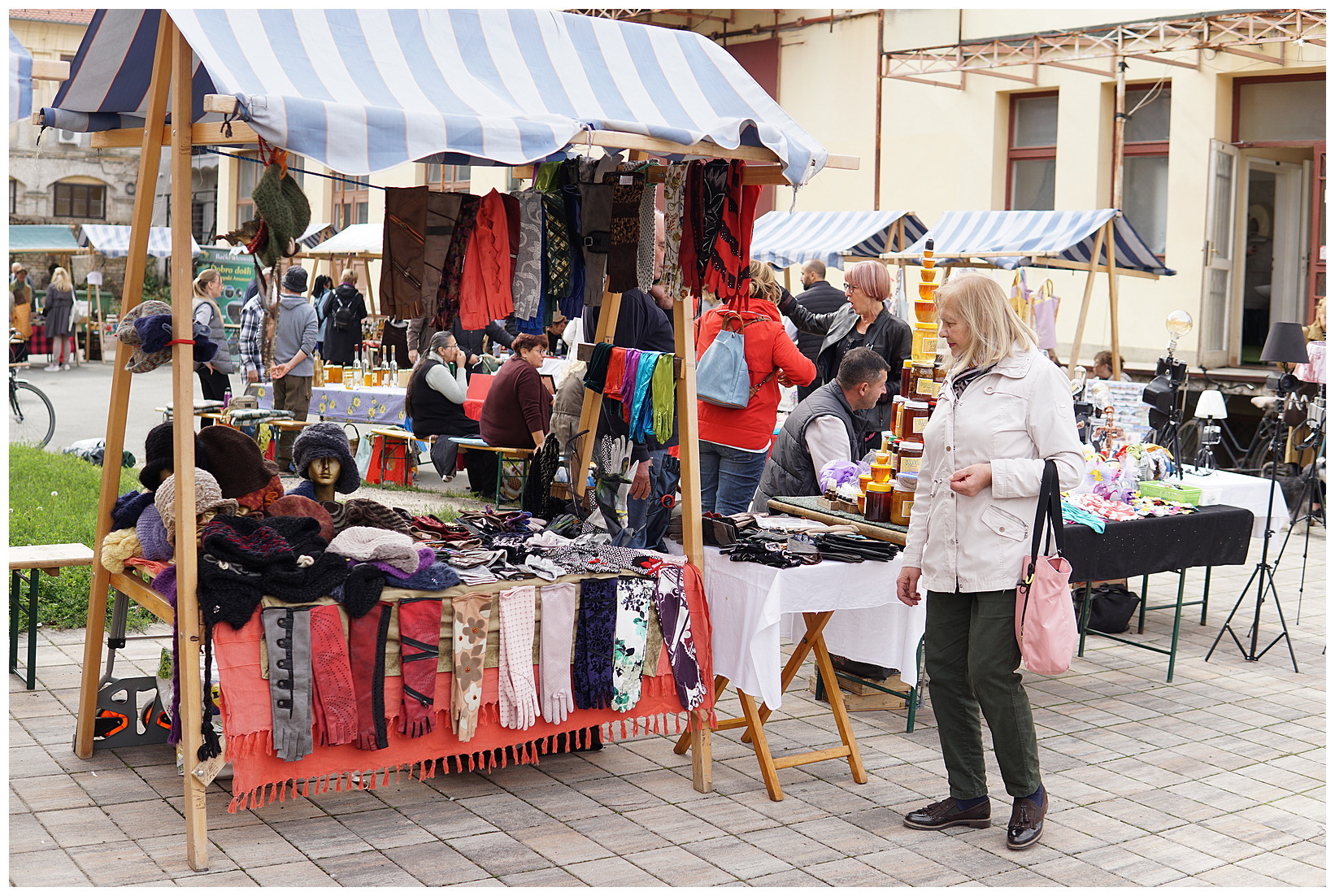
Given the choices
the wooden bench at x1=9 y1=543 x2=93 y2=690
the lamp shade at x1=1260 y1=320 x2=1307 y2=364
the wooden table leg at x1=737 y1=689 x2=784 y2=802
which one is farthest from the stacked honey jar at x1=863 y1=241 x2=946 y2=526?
the lamp shade at x1=1260 y1=320 x2=1307 y2=364

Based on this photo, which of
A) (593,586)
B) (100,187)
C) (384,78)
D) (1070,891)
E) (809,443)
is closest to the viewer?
(1070,891)

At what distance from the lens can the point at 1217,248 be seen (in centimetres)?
1385

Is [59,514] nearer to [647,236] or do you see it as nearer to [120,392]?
[120,392]

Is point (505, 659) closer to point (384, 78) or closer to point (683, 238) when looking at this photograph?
point (683, 238)

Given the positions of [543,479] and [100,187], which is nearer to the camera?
[543,479]

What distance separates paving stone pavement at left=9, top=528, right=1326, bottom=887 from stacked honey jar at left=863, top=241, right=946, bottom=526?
942 mm

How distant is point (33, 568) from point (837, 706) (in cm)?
330

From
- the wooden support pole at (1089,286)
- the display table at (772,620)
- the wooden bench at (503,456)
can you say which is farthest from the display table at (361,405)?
the display table at (772,620)

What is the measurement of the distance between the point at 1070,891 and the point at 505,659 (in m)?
1.89

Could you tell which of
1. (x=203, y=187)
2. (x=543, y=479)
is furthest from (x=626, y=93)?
(x=203, y=187)

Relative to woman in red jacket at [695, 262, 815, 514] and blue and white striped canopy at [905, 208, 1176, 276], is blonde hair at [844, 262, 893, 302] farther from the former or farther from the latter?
blue and white striped canopy at [905, 208, 1176, 276]

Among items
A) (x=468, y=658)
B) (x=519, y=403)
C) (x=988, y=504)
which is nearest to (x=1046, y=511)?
(x=988, y=504)

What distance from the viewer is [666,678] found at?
4.65m

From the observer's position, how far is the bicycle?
40.4ft
